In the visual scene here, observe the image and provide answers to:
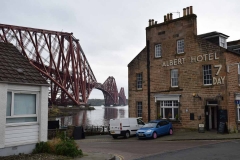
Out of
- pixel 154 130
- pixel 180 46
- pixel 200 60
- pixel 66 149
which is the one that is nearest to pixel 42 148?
pixel 66 149

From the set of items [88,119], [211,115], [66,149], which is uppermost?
[211,115]

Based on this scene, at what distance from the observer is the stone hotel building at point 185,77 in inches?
878

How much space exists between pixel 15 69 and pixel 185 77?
16755mm

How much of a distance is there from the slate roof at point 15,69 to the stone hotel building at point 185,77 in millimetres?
15324

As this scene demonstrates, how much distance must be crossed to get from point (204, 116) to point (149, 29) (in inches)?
421

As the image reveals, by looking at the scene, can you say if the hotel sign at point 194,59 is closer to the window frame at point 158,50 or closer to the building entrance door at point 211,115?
the window frame at point 158,50

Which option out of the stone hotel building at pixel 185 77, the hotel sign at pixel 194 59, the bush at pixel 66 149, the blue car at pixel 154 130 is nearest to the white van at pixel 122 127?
the blue car at pixel 154 130

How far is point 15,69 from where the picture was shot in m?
11.7

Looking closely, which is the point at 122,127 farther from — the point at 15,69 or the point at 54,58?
the point at 54,58

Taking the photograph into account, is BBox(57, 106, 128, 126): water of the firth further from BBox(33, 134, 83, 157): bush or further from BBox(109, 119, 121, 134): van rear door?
BBox(33, 134, 83, 157): bush

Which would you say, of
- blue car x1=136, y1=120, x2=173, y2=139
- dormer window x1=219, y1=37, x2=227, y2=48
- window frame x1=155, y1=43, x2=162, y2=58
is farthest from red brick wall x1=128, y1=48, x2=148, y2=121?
dormer window x1=219, y1=37, x2=227, y2=48

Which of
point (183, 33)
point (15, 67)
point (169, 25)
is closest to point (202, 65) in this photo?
point (183, 33)

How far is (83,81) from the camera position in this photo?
103 meters

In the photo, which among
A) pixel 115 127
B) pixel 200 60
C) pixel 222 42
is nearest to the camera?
pixel 115 127
